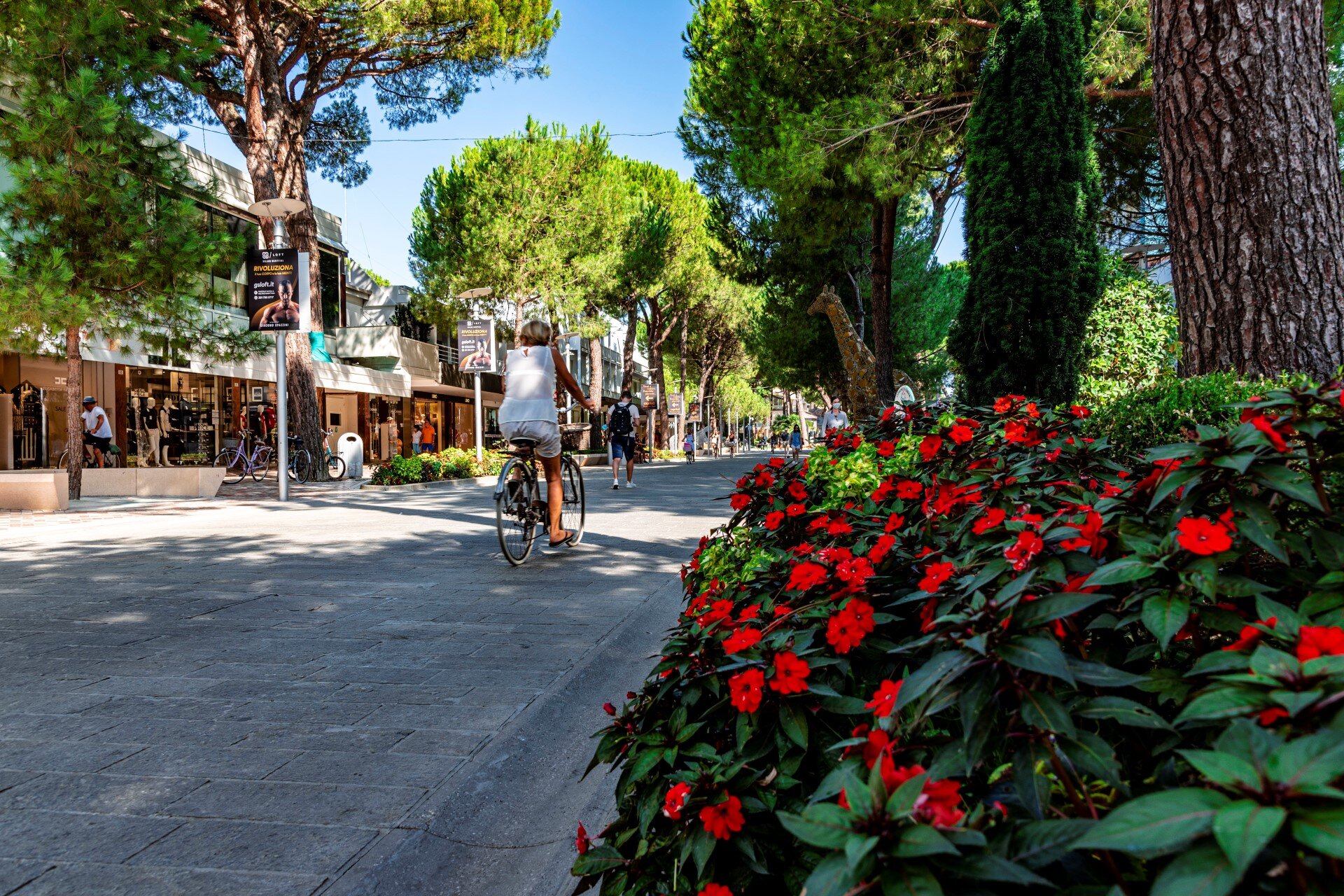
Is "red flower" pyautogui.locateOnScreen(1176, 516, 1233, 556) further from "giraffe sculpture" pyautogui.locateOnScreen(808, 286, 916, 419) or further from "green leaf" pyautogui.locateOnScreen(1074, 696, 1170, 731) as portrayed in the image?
"giraffe sculpture" pyautogui.locateOnScreen(808, 286, 916, 419)

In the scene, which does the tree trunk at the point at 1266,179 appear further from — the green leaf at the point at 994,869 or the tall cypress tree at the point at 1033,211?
the tall cypress tree at the point at 1033,211

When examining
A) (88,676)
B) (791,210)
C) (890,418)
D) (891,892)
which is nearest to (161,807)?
(88,676)

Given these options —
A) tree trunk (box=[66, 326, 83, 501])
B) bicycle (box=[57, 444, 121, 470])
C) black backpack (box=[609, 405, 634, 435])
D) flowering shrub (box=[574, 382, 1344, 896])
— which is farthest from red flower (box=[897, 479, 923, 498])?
bicycle (box=[57, 444, 121, 470])

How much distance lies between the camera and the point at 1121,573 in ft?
3.63

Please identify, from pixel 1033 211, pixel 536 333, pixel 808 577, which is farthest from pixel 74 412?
pixel 808 577

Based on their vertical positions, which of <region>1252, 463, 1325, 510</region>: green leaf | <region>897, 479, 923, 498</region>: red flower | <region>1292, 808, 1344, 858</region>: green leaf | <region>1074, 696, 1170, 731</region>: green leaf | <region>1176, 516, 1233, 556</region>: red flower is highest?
<region>1252, 463, 1325, 510</region>: green leaf

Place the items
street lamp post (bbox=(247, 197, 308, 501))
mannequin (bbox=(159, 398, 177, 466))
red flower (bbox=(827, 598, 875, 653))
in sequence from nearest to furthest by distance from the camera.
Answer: red flower (bbox=(827, 598, 875, 653))
street lamp post (bbox=(247, 197, 308, 501))
mannequin (bbox=(159, 398, 177, 466))

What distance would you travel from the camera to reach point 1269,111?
12.8 ft

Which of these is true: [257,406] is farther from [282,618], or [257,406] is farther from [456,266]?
[282,618]

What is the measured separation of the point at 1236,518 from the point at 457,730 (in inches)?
95.2

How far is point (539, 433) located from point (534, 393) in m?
0.30

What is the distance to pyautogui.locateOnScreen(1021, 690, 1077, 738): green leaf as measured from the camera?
0.92m

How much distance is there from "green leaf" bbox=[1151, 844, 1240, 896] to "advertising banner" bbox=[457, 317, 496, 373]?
21.3 meters

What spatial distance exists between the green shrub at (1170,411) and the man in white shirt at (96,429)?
17.5 m
